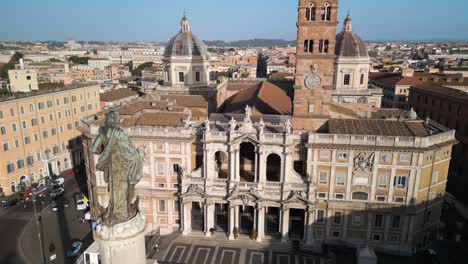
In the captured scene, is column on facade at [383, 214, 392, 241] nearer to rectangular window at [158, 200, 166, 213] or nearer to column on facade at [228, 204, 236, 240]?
column on facade at [228, 204, 236, 240]

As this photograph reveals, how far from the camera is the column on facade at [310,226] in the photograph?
45.0 metres

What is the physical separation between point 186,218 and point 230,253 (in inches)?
305

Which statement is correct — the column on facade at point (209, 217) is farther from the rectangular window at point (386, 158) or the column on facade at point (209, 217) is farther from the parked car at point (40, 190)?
the parked car at point (40, 190)

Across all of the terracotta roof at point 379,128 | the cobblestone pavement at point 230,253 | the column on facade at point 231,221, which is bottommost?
the cobblestone pavement at point 230,253

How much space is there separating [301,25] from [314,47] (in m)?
3.20

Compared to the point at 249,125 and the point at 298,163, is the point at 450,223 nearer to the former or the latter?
the point at 298,163

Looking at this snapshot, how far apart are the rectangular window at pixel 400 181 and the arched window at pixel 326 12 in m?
21.3

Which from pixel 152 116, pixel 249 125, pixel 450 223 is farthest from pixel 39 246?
pixel 450 223

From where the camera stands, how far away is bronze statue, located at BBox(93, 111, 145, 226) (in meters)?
13.0

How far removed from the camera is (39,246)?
46688 mm

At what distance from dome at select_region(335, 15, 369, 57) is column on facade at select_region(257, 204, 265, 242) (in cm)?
4315

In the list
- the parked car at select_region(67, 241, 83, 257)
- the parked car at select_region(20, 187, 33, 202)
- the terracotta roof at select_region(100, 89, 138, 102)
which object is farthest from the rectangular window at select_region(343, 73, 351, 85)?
the parked car at select_region(20, 187, 33, 202)

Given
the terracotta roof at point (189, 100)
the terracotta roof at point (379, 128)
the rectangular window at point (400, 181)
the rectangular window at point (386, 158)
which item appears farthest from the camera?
the terracotta roof at point (189, 100)

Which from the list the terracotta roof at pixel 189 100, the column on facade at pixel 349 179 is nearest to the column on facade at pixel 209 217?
the column on facade at pixel 349 179
